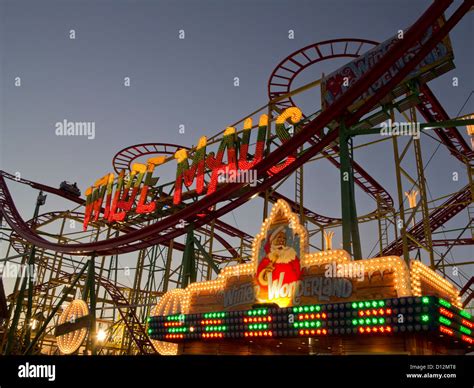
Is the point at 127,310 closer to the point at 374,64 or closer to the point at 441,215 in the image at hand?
the point at 441,215

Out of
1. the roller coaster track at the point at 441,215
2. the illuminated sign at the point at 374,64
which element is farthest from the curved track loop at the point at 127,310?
the illuminated sign at the point at 374,64

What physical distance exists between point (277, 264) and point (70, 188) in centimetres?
1701

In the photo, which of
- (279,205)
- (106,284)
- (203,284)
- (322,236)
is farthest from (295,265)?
(106,284)

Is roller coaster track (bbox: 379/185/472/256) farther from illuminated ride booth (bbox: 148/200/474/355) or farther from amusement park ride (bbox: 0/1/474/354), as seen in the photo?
illuminated ride booth (bbox: 148/200/474/355)

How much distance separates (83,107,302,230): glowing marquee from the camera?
47.3 ft

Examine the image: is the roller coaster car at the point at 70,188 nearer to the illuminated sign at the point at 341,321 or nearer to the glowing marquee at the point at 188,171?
the glowing marquee at the point at 188,171

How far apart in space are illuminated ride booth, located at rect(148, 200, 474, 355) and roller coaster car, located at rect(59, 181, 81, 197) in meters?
13.4

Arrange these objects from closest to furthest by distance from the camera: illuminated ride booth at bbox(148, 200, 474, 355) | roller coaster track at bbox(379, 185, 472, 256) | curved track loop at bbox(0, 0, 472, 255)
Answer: illuminated ride booth at bbox(148, 200, 474, 355), curved track loop at bbox(0, 0, 472, 255), roller coaster track at bbox(379, 185, 472, 256)

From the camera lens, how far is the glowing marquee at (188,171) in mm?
14430

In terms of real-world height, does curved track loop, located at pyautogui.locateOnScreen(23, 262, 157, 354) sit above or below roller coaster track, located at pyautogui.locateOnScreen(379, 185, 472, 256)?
below

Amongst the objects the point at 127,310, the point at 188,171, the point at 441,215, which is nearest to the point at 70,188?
the point at 127,310

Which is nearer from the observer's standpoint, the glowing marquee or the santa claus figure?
the santa claus figure

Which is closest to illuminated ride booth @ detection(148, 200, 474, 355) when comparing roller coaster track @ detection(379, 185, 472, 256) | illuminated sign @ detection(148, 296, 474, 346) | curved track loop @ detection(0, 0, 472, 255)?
illuminated sign @ detection(148, 296, 474, 346)
